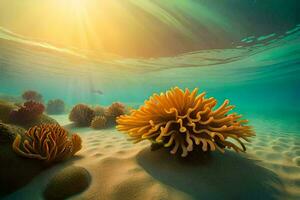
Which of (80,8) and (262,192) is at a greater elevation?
(80,8)

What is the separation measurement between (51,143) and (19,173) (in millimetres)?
573

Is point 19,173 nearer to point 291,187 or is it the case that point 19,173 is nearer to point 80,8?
point 291,187

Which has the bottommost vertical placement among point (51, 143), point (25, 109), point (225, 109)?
point (51, 143)

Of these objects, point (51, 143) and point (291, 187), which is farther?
point (51, 143)

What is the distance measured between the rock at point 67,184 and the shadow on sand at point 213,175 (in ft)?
3.00

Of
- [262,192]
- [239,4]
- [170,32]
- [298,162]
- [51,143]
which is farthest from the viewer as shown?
[170,32]

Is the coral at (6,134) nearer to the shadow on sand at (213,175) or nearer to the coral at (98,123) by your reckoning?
the shadow on sand at (213,175)

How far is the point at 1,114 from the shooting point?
5.10 meters

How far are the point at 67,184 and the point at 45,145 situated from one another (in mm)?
854

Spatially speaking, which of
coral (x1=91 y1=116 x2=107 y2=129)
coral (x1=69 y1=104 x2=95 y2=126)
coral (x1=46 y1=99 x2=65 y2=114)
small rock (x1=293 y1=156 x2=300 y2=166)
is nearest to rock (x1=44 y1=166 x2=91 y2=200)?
small rock (x1=293 y1=156 x2=300 y2=166)

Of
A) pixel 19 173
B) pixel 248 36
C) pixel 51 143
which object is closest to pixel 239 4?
pixel 248 36

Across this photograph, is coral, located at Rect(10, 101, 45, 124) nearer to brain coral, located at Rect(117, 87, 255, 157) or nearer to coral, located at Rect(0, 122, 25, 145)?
coral, located at Rect(0, 122, 25, 145)

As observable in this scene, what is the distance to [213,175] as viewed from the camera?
2764 mm

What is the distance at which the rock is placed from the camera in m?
2.42
